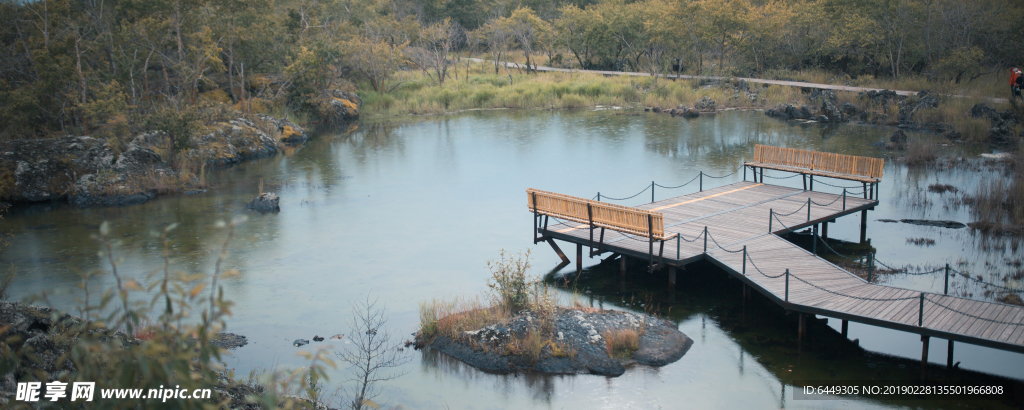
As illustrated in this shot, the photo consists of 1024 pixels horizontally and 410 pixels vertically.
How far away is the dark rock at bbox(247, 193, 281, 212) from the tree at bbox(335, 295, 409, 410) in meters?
9.49

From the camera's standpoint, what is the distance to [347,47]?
46.9 m

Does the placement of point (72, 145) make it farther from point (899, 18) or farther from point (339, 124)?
point (899, 18)

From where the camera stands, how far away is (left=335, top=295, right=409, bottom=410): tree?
35.0 feet

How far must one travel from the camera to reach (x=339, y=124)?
4341cm

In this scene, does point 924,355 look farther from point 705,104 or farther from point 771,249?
point 705,104

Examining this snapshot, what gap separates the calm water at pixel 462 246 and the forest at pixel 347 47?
6.69 meters

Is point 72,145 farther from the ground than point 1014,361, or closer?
farther from the ground

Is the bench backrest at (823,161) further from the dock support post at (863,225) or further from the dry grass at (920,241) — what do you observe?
the dry grass at (920,241)

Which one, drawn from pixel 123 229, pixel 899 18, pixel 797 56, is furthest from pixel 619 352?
pixel 797 56

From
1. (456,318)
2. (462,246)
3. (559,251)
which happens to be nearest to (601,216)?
(559,251)

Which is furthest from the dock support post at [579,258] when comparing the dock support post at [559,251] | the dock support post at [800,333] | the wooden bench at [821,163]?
the wooden bench at [821,163]

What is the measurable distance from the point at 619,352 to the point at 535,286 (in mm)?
2866

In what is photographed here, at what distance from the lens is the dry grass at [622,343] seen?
11.2 metres

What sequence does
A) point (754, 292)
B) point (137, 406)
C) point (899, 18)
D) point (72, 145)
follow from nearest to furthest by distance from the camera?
point (137, 406) → point (754, 292) → point (72, 145) → point (899, 18)
